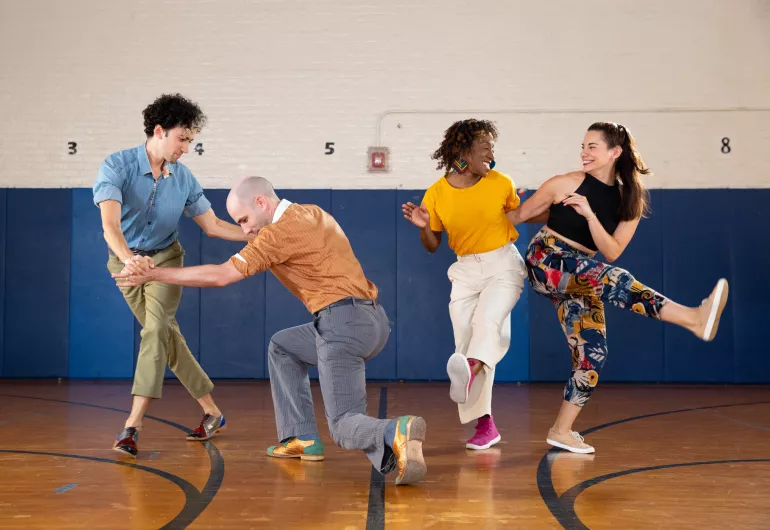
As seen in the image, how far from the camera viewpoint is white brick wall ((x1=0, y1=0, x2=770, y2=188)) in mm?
6898

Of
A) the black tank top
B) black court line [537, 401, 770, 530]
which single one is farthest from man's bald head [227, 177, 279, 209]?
black court line [537, 401, 770, 530]

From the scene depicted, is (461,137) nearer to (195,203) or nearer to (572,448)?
(195,203)

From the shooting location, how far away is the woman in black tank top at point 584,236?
141 inches

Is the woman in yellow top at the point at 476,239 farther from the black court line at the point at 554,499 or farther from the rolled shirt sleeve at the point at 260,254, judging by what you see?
the rolled shirt sleeve at the point at 260,254

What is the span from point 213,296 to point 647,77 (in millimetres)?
4321

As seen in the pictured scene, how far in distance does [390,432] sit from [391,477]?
361mm

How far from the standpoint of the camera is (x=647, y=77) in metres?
6.91

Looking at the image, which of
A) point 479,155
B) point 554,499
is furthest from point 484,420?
point 479,155

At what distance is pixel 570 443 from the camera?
3.65 m

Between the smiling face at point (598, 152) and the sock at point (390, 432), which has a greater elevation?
the smiling face at point (598, 152)

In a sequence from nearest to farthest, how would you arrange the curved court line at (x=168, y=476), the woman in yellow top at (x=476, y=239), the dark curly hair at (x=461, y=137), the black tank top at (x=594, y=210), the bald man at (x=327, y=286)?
the curved court line at (x=168, y=476) → the bald man at (x=327, y=286) → the black tank top at (x=594, y=210) → the woman in yellow top at (x=476, y=239) → the dark curly hair at (x=461, y=137)

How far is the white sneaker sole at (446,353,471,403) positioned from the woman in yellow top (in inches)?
12.4

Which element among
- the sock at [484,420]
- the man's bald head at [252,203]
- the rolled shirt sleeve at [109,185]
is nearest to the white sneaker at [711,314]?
the sock at [484,420]

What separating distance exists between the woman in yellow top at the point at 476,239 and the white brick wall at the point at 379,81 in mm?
3078
